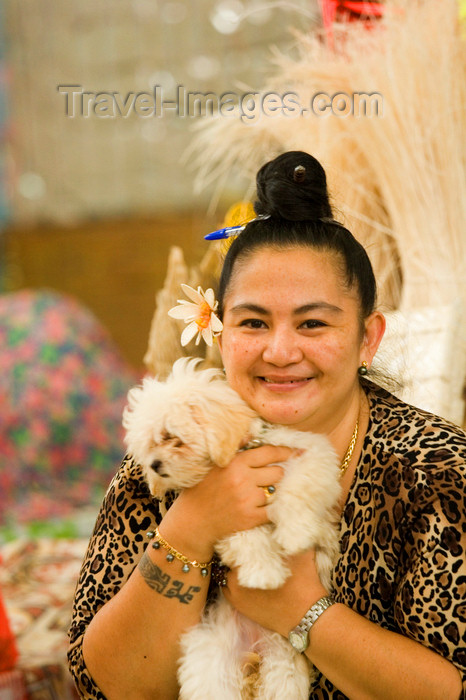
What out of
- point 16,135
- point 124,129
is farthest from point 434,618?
point 16,135

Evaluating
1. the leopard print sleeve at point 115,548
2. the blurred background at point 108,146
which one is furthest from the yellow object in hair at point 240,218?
the blurred background at point 108,146

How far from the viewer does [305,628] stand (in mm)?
1253

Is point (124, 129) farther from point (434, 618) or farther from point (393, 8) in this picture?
point (434, 618)

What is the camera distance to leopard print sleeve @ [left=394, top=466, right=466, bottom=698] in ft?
→ 3.89

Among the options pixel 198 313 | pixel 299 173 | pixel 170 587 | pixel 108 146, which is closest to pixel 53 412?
pixel 108 146

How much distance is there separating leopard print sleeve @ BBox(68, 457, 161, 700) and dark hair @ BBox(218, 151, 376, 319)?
0.50m

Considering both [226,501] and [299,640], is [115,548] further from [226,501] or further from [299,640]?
[299,640]

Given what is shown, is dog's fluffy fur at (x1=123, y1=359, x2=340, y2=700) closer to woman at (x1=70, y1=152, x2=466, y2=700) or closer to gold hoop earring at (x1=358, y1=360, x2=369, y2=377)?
woman at (x1=70, y1=152, x2=466, y2=700)

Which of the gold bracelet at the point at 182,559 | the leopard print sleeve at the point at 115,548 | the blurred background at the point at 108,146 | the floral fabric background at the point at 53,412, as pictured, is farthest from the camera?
the blurred background at the point at 108,146

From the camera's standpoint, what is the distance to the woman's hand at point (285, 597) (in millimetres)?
1265

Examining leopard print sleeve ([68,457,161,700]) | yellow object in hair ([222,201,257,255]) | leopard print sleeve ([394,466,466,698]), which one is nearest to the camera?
leopard print sleeve ([394,466,466,698])

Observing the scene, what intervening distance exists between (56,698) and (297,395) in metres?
1.19

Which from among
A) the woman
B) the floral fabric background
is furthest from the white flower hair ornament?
the floral fabric background

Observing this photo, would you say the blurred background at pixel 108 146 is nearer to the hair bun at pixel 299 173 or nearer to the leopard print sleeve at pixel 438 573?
the hair bun at pixel 299 173
